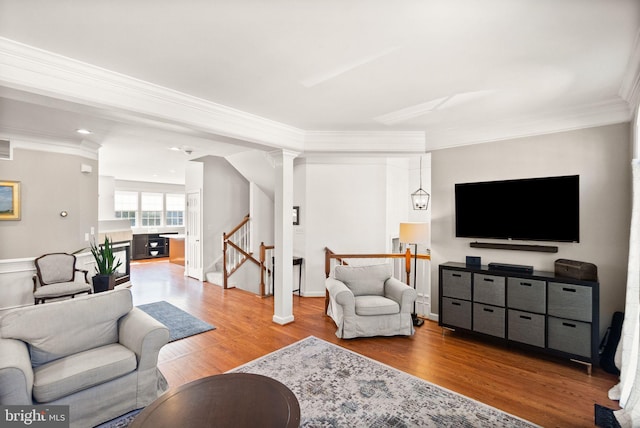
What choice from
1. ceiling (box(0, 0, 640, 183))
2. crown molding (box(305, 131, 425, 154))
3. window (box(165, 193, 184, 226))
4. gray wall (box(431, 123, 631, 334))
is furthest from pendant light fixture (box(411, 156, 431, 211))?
window (box(165, 193, 184, 226))

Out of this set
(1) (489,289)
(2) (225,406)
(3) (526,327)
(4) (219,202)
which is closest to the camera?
(2) (225,406)

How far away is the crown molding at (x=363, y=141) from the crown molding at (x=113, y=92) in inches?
34.4

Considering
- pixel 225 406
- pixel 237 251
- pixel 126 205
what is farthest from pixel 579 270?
pixel 126 205

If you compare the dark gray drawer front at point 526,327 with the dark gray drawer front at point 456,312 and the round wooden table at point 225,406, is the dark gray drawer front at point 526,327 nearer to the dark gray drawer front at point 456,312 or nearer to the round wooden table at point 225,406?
the dark gray drawer front at point 456,312

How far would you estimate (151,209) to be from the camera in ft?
36.0

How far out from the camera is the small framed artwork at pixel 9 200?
4.34m

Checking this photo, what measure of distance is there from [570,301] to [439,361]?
1.43m

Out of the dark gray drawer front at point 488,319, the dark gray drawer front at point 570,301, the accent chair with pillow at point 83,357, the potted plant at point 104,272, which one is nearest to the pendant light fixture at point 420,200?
the dark gray drawer front at point 488,319

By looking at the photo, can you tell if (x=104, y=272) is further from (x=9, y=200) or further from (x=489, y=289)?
(x=489, y=289)

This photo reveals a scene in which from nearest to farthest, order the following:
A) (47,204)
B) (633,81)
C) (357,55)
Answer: (357,55) < (633,81) < (47,204)

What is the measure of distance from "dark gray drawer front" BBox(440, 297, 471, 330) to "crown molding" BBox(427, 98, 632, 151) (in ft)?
6.79

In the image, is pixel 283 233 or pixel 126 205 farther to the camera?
pixel 126 205

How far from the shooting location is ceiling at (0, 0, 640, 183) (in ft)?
5.82

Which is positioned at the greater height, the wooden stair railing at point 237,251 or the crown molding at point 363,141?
the crown molding at point 363,141
